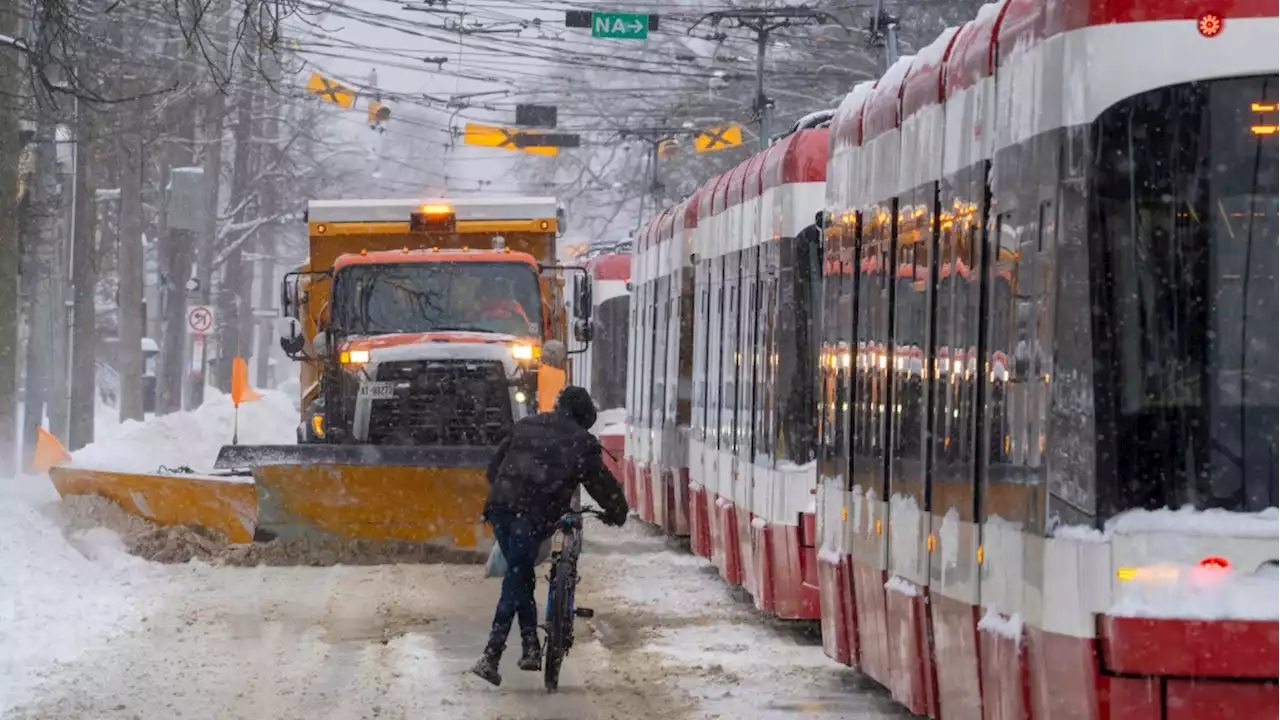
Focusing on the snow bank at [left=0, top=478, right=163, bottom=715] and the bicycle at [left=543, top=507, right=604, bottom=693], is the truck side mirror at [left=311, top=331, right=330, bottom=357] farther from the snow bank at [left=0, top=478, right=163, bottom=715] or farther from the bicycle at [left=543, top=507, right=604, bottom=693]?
the bicycle at [left=543, top=507, right=604, bottom=693]

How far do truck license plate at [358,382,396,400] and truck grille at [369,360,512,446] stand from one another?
0.06m

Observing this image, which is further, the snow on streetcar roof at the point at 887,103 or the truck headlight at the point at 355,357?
the truck headlight at the point at 355,357

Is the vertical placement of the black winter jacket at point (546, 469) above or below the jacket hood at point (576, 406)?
below

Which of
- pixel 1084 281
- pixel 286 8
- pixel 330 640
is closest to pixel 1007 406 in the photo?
pixel 1084 281

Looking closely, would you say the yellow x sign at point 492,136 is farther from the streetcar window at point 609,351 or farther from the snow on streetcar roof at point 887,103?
the snow on streetcar roof at point 887,103

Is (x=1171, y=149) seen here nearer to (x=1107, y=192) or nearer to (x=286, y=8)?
(x=1107, y=192)

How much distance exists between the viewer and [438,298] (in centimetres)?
2270

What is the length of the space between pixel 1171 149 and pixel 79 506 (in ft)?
48.6

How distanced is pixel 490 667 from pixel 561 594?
1.85 feet

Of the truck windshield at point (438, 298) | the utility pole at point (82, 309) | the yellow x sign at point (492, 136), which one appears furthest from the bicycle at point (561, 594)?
the yellow x sign at point (492, 136)

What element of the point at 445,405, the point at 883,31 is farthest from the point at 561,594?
the point at 883,31

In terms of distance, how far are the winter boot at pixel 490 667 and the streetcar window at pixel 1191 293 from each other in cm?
578

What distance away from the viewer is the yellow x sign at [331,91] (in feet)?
141

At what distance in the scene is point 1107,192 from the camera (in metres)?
8.12
